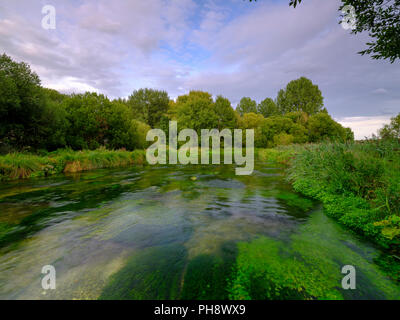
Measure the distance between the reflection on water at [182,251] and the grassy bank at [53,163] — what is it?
566 centimetres

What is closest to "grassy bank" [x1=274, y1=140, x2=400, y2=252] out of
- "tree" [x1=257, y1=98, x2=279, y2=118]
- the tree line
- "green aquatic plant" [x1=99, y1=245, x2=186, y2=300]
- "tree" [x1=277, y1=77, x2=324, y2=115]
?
the tree line

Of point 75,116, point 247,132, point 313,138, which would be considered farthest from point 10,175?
point 313,138

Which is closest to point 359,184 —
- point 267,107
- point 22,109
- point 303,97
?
point 22,109

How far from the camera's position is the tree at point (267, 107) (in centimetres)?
6153

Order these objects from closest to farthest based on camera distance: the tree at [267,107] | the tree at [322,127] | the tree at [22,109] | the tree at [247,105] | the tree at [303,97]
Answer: the tree at [22,109] → the tree at [322,127] → the tree at [303,97] → the tree at [267,107] → the tree at [247,105]

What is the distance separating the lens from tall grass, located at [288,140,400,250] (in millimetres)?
3755

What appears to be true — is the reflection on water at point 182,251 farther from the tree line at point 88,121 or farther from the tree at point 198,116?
the tree at point 198,116

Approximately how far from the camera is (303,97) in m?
51.0

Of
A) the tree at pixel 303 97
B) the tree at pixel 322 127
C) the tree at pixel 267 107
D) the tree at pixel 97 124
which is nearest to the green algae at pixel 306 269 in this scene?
the tree at pixel 97 124

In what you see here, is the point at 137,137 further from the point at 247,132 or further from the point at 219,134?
the point at 247,132

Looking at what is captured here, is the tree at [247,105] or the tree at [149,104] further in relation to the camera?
the tree at [247,105]

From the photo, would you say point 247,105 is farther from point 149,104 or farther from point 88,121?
point 88,121

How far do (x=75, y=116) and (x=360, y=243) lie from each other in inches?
903

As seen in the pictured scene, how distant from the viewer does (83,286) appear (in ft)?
8.43
